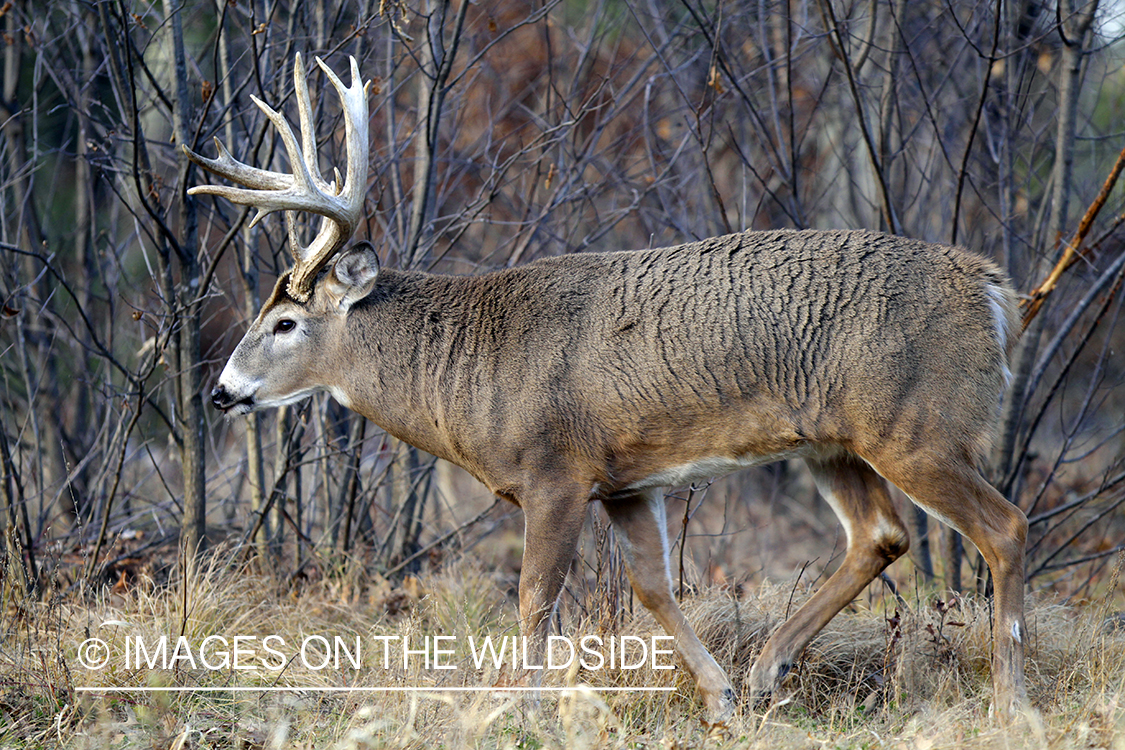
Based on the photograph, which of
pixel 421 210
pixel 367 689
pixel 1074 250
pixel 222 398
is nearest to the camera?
pixel 367 689

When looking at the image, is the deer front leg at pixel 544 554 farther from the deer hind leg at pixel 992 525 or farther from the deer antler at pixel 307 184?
the deer antler at pixel 307 184

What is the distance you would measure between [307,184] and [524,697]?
105 inches

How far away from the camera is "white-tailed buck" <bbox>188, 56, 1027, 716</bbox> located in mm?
4961

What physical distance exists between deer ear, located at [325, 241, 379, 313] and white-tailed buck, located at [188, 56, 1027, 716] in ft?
0.04

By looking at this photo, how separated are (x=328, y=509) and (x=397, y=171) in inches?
95.9

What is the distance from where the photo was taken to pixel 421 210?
23.4 ft

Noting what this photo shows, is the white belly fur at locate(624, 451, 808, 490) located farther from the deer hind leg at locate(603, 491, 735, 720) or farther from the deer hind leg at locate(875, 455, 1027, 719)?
the deer hind leg at locate(875, 455, 1027, 719)

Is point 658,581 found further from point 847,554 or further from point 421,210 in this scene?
point 421,210

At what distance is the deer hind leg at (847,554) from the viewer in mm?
5527

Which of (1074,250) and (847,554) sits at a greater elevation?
(1074,250)

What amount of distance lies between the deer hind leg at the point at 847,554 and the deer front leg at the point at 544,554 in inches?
43.2

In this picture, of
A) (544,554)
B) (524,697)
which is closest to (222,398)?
(544,554)

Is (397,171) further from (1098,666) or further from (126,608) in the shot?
(1098,666)

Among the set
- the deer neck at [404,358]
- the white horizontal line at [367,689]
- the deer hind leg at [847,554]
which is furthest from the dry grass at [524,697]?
the deer neck at [404,358]
